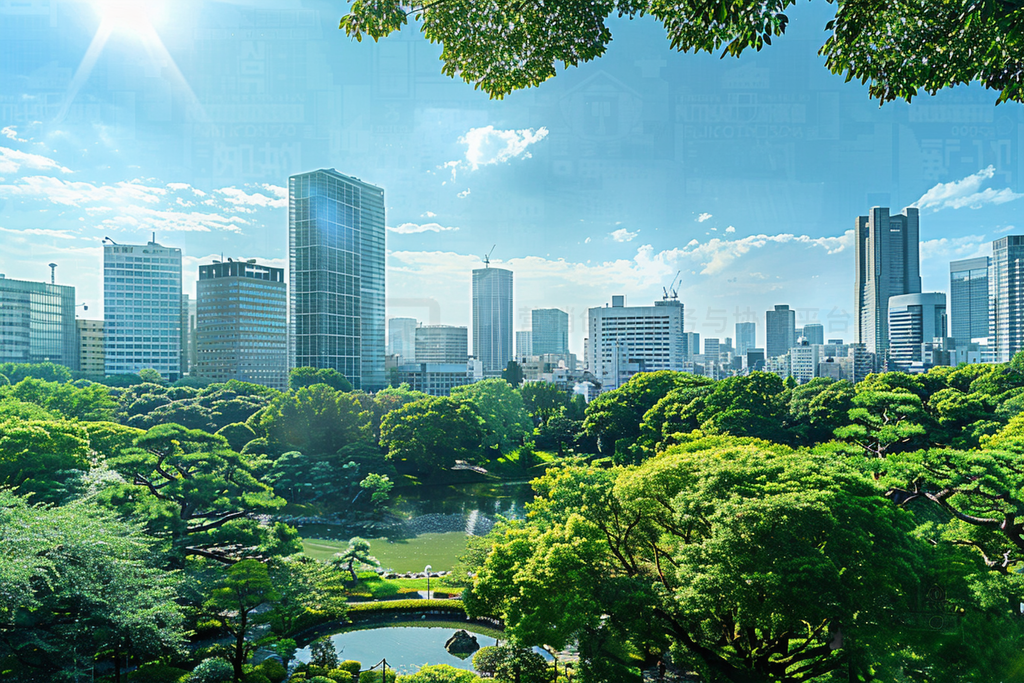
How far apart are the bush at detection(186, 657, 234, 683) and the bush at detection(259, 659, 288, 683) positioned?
579 mm

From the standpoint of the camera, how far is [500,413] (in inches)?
1267

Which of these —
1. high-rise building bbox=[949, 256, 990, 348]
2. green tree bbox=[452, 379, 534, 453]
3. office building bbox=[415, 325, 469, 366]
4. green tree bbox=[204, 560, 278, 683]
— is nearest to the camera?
green tree bbox=[204, 560, 278, 683]

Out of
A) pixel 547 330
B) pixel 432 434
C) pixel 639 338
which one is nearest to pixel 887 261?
pixel 639 338

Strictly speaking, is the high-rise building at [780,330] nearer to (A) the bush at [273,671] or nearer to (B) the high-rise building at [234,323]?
(B) the high-rise building at [234,323]

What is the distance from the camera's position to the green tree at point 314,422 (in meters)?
25.9

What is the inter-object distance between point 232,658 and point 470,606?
469 centimetres

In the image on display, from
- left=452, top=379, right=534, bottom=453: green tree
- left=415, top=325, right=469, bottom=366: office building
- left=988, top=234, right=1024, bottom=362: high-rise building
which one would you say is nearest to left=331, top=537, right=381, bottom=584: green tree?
left=452, top=379, right=534, bottom=453: green tree

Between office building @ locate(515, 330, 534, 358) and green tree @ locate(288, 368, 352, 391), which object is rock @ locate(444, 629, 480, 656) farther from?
office building @ locate(515, 330, 534, 358)

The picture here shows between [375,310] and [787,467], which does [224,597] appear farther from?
[375,310]

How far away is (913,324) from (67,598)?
105 metres

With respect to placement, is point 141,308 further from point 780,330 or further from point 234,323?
point 780,330

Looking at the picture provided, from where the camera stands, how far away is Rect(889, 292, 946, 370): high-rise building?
80562mm

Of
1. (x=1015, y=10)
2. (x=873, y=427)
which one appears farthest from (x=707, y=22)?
(x=873, y=427)

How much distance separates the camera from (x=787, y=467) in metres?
8.56
